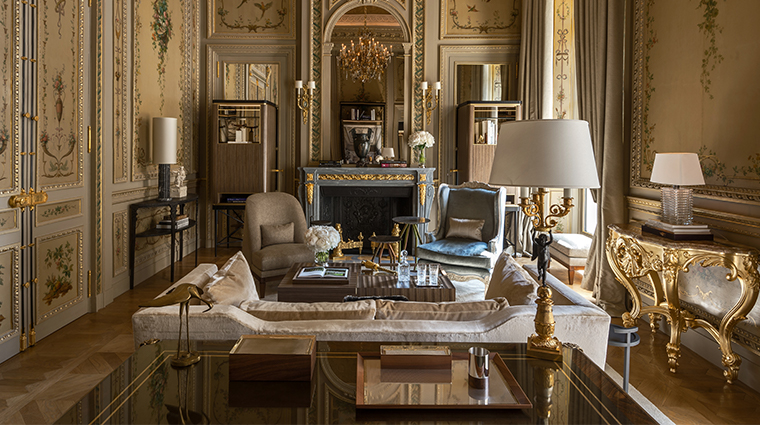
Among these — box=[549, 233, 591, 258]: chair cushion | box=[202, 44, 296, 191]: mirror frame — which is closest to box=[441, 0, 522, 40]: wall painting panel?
box=[202, 44, 296, 191]: mirror frame

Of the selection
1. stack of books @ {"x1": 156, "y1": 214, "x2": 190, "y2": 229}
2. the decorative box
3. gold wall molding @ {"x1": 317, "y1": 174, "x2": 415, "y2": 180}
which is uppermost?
gold wall molding @ {"x1": 317, "y1": 174, "x2": 415, "y2": 180}

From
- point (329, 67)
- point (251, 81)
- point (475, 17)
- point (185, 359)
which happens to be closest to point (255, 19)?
point (251, 81)

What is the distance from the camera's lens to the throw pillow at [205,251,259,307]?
208cm

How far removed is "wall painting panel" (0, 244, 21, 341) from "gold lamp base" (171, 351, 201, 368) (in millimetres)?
2325

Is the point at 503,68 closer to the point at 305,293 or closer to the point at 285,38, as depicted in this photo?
the point at 285,38

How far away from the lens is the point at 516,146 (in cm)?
165

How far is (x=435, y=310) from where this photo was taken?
195 cm

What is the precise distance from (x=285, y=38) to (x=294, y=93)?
2.44 feet

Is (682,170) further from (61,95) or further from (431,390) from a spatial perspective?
(61,95)

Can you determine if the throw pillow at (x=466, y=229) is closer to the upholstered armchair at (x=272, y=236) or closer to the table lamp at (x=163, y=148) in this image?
the upholstered armchair at (x=272, y=236)

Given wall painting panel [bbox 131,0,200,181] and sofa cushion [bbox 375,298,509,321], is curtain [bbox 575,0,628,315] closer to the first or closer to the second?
sofa cushion [bbox 375,298,509,321]

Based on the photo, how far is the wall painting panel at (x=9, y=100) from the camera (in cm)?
311

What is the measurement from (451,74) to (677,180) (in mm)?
4431

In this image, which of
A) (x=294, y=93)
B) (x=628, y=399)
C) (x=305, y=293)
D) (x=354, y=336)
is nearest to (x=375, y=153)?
(x=294, y=93)
